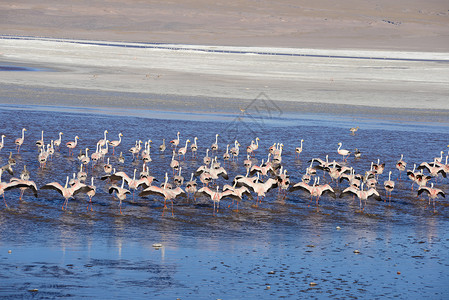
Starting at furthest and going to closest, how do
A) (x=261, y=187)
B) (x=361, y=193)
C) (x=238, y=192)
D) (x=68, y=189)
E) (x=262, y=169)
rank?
1. (x=262, y=169)
2. (x=261, y=187)
3. (x=361, y=193)
4. (x=238, y=192)
5. (x=68, y=189)

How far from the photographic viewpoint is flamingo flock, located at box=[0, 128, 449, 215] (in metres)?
16.9

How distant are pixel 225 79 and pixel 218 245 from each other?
35212mm

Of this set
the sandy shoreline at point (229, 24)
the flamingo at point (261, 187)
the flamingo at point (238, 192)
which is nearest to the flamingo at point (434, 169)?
the flamingo at point (261, 187)

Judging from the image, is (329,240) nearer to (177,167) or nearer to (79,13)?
(177,167)

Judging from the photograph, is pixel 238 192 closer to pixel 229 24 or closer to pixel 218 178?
pixel 218 178

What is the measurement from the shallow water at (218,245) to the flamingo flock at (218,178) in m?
0.23

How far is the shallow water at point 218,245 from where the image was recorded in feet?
39.0

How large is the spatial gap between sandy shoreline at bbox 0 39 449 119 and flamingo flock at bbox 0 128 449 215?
11.8 meters

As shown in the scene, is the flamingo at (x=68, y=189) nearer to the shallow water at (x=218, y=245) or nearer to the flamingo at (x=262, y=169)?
the shallow water at (x=218, y=245)

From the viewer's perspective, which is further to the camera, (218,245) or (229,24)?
(229,24)

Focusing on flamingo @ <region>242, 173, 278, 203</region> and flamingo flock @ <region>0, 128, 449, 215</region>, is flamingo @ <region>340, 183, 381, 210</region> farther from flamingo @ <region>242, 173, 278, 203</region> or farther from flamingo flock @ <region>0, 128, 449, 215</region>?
flamingo @ <region>242, 173, 278, 203</region>

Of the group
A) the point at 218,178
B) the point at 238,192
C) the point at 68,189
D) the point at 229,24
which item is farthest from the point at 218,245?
the point at 229,24

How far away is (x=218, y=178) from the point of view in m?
20.9

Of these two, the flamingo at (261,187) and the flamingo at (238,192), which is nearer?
the flamingo at (238,192)
